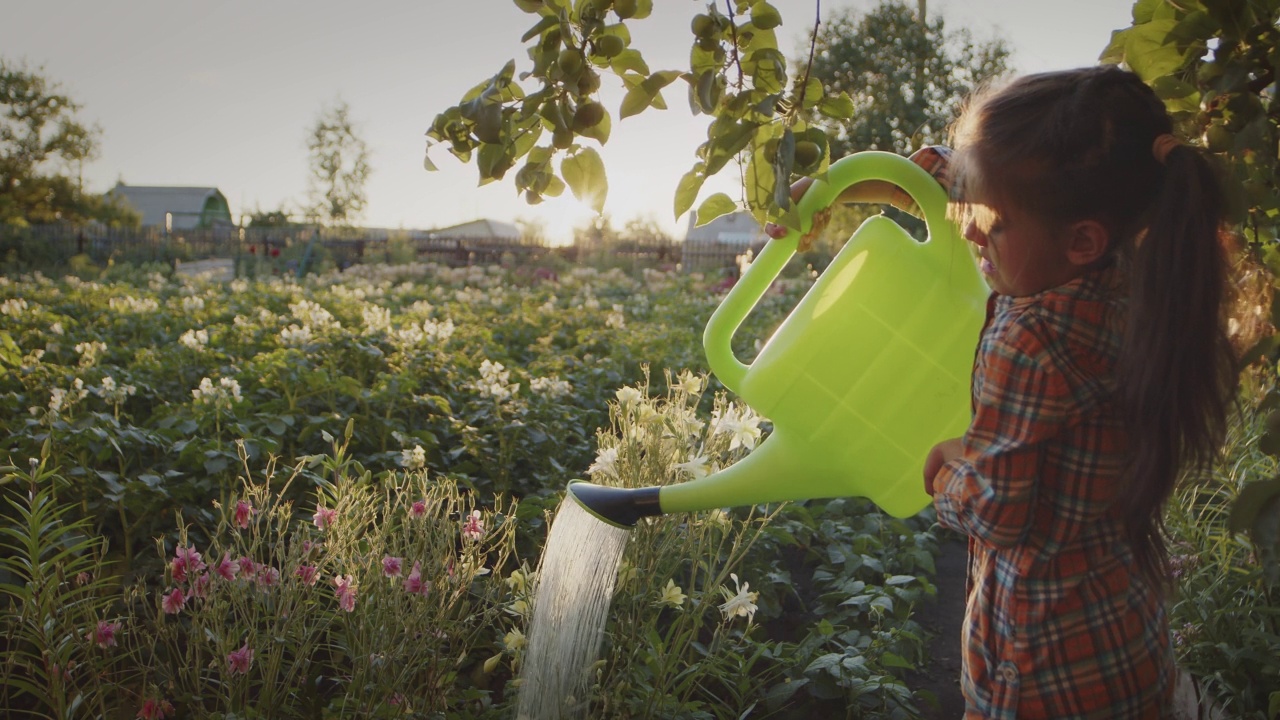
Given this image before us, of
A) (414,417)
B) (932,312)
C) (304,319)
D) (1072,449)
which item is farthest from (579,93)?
(304,319)

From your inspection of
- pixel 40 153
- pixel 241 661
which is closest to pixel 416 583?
pixel 241 661

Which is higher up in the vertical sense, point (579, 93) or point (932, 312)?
point (579, 93)

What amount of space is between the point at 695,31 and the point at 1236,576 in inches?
72.8

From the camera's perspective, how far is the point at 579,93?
0.99 m

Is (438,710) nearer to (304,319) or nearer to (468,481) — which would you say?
(468,481)

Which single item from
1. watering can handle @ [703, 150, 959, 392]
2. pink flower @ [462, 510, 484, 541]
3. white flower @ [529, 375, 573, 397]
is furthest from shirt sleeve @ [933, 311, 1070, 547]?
white flower @ [529, 375, 573, 397]

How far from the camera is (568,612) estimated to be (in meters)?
1.37

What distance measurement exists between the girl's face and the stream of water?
1.86 feet

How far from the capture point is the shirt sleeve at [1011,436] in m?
1.00

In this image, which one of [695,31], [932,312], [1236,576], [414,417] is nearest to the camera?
[695,31]

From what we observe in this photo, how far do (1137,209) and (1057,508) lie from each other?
0.33 m

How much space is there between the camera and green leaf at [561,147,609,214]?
1.05m

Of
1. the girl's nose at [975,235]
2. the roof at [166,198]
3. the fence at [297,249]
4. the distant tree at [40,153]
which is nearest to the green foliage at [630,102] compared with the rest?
the girl's nose at [975,235]

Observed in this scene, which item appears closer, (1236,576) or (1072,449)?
(1072,449)
